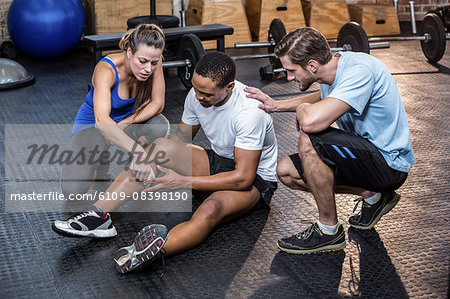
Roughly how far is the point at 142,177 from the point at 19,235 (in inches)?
20.4

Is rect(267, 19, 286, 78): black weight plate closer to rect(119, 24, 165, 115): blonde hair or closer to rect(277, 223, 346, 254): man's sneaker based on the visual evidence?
rect(119, 24, 165, 115): blonde hair

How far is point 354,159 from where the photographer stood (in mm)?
1971

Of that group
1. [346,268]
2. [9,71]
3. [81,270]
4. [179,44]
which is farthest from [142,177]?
[9,71]

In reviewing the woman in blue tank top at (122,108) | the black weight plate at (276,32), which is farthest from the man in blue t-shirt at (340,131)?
the black weight plate at (276,32)

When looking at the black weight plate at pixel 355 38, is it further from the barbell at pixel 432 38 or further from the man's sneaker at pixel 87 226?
the man's sneaker at pixel 87 226

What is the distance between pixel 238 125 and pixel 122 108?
2.03 feet

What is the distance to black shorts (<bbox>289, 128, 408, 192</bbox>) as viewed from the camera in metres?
1.96

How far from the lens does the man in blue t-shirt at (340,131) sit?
1896mm

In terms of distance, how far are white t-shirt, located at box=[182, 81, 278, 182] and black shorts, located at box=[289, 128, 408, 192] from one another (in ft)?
0.68

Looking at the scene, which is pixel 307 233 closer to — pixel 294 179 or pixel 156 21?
pixel 294 179

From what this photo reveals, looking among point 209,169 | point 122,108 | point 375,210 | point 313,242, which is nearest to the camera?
point 313,242

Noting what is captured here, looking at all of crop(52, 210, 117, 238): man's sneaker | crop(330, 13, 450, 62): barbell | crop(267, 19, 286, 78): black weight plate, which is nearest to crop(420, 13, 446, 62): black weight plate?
crop(330, 13, 450, 62): barbell

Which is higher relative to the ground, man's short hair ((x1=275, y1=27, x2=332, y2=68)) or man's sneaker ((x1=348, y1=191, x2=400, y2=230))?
man's short hair ((x1=275, y1=27, x2=332, y2=68))

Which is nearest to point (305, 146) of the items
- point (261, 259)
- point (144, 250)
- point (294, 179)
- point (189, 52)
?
point (294, 179)
